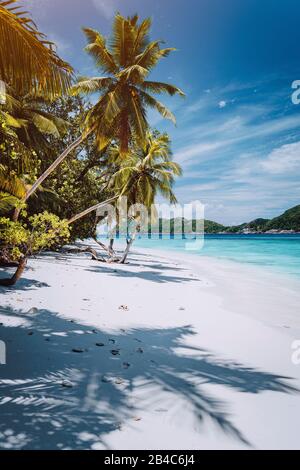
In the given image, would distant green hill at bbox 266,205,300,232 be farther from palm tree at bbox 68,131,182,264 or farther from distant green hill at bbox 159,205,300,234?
palm tree at bbox 68,131,182,264

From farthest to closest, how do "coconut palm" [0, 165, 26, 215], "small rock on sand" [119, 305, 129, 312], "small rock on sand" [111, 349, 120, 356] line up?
"small rock on sand" [119, 305, 129, 312], "coconut palm" [0, 165, 26, 215], "small rock on sand" [111, 349, 120, 356]

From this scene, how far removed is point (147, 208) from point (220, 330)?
12.9 meters

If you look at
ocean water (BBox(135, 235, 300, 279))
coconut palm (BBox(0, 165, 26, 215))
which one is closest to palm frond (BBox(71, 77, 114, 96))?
coconut palm (BBox(0, 165, 26, 215))

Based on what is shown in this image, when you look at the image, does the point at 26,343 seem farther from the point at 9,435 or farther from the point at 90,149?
the point at 90,149

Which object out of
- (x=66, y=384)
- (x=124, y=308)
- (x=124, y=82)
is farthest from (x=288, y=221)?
(x=66, y=384)

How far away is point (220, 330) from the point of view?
19.8 feet

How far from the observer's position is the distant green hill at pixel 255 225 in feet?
396

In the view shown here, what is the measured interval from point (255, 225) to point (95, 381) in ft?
503

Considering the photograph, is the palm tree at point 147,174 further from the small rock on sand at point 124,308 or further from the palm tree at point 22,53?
the palm tree at point 22,53

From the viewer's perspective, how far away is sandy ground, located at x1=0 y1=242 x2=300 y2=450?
2.73 m

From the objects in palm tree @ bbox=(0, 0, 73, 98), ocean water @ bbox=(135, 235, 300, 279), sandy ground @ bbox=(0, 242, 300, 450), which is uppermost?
palm tree @ bbox=(0, 0, 73, 98)

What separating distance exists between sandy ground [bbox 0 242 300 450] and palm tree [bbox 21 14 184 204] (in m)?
6.43

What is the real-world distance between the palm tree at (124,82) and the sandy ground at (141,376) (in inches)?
253
